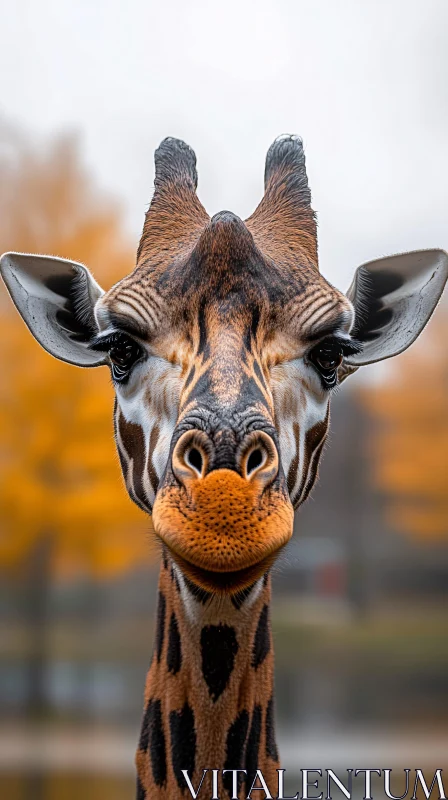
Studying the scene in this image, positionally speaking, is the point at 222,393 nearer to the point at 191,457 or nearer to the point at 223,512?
the point at 191,457

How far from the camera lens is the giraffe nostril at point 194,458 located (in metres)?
2.99

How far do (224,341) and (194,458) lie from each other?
525mm

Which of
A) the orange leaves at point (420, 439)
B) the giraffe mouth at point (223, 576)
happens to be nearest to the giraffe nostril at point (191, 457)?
the giraffe mouth at point (223, 576)

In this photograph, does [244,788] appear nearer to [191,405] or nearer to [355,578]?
[191,405]

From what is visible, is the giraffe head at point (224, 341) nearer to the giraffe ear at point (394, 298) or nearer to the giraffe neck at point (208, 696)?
the giraffe ear at point (394, 298)

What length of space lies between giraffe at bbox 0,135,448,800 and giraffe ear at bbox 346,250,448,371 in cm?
2

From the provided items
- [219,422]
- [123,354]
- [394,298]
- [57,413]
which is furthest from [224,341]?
[57,413]

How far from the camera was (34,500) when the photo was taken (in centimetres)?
1919

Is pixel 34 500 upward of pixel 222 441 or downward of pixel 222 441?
upward

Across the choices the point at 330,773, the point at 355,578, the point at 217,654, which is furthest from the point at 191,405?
the point at 355,578

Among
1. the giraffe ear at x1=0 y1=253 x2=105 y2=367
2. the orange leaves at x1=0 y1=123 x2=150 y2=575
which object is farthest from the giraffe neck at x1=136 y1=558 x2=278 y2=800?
the orange leaves at x1=0 y1=123 x2=150 y2=575

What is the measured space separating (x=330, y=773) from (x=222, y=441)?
2.27m

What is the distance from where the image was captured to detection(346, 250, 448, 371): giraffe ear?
4.62 meters

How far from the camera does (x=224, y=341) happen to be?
10.9 feet
